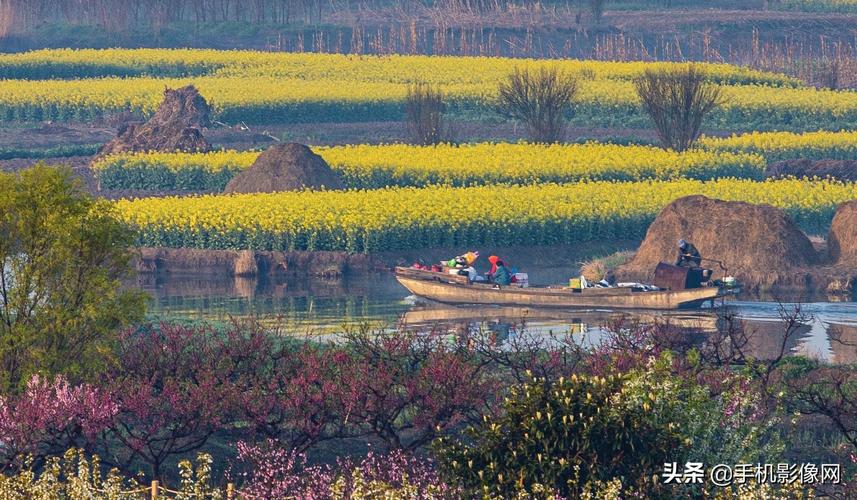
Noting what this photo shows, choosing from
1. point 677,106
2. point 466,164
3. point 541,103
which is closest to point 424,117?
point 541,103

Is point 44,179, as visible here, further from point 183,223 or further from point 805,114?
point 805,114

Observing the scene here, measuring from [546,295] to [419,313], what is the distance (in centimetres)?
333

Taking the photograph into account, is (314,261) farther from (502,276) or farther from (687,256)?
(687,256)

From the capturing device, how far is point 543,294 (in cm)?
4500

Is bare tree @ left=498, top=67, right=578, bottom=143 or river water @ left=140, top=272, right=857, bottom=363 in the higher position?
bare tree @ left=498, top=67, right=578, bottom=143

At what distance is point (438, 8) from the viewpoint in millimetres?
128625

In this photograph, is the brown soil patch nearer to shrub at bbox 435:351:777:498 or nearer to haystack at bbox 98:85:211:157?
haystack at bbox 98:85:211:157

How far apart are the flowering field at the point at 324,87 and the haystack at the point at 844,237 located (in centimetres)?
A: 3861

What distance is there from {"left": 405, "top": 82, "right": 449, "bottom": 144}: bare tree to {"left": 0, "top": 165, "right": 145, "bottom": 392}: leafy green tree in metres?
52.3

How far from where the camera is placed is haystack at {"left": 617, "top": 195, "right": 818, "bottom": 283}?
49969 mm

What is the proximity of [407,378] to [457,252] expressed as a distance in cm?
2809

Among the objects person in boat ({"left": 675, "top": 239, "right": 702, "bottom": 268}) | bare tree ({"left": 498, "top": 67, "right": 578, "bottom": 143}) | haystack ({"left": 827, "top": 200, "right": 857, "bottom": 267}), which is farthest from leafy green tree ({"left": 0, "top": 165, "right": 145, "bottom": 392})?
bare tree ({"left": 498, "top": 67, "right": 578, "bottom": 143})

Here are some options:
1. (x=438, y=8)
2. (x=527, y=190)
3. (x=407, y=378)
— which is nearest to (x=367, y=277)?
(x=527, y=190)

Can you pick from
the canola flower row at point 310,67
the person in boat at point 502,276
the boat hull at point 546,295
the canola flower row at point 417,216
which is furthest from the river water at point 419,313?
the canola flower row at point 310,67
